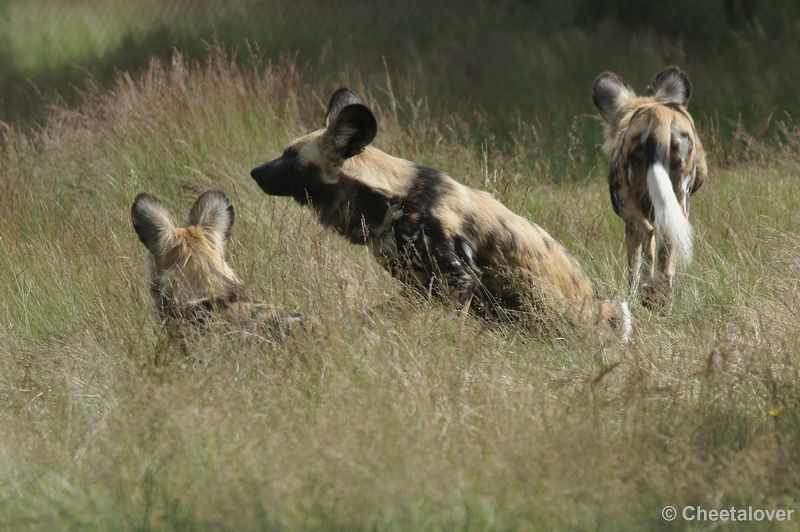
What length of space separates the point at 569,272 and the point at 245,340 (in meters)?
1.22

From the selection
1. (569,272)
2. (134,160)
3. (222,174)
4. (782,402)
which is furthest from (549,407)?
(134,160)

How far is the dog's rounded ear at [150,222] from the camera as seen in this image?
2783 mm

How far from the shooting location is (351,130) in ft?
10.1

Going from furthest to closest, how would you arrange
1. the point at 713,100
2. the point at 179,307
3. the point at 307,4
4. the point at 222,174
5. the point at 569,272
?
the point at 307,4 < the point at 713,100 < the point at 222,174 < the point at 569,272 < the point at 179,307

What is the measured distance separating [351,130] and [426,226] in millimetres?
425

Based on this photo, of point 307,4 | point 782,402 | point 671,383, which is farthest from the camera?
point 307,4

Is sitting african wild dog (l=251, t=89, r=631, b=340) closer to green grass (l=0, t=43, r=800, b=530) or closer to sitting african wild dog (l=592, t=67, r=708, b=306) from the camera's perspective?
green grass (l=0, t=43, r=800, b=530)

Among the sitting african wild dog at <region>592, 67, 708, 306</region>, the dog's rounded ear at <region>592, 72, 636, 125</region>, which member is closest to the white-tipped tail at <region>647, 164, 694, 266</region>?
the sitting african wild dog at <region>592, 67, 708, 306</region>

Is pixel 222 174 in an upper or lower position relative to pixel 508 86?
upper

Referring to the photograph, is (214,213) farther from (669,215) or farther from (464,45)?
(464,45)

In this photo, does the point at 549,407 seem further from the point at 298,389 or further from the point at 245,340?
the point at 245,340

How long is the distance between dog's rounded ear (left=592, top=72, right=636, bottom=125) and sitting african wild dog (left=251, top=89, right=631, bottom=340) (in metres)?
1.11

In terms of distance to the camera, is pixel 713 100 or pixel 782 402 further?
pixel 713 100

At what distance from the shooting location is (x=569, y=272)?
321cm
